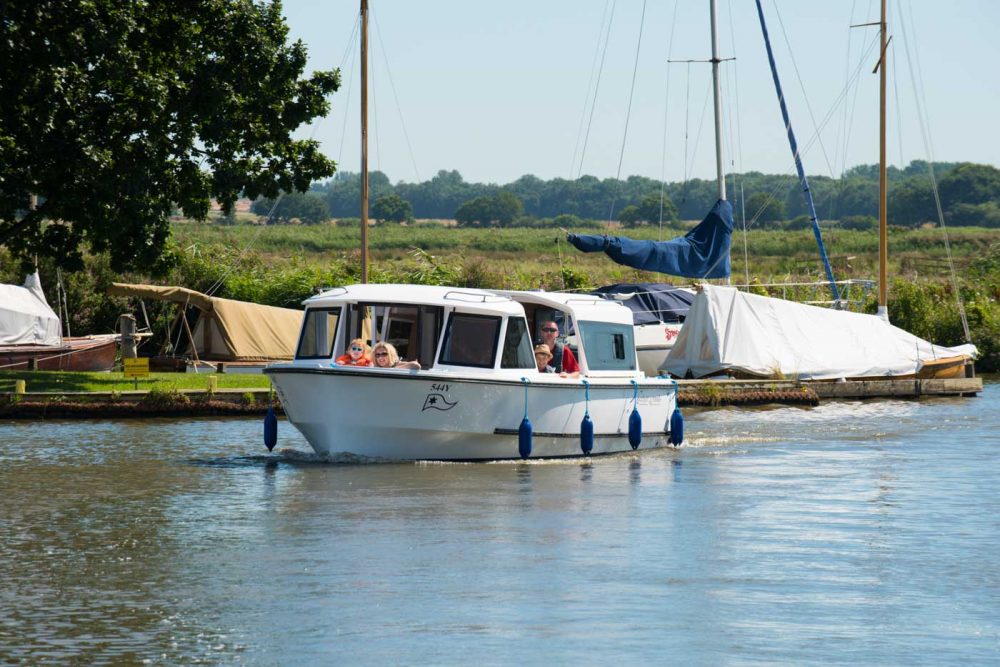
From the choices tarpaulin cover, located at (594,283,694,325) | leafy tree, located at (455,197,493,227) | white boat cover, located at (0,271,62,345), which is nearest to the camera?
white boat cover, located at (0,271,62,345)

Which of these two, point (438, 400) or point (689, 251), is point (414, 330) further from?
point (689, 251)

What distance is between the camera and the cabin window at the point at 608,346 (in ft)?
81.7

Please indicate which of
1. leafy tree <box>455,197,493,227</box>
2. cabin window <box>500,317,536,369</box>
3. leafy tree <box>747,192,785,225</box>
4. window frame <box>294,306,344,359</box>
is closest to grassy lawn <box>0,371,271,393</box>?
window frame <box>294,306,344,359</box>

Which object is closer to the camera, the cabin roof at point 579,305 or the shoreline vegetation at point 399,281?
the cabin roof at point 579,305

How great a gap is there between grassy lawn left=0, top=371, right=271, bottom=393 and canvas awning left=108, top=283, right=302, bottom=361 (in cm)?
374

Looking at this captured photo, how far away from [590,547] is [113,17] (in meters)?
19.5

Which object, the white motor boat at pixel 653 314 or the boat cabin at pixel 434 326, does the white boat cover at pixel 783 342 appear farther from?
the boat cabin at pixel 434 326

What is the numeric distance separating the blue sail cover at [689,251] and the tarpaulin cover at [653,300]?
3060 mm

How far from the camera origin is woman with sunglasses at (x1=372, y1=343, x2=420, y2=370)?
2214 centimetres

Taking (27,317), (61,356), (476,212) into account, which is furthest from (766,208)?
(27,317)

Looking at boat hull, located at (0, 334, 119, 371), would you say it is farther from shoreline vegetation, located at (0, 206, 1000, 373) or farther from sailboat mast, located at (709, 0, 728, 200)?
sailboat mast, located at (709, 0, 728, 200)

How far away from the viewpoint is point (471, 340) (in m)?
22.7

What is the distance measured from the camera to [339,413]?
73.2 ft

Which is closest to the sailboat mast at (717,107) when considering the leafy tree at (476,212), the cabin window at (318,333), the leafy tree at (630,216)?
the cabin window at (318,333)
